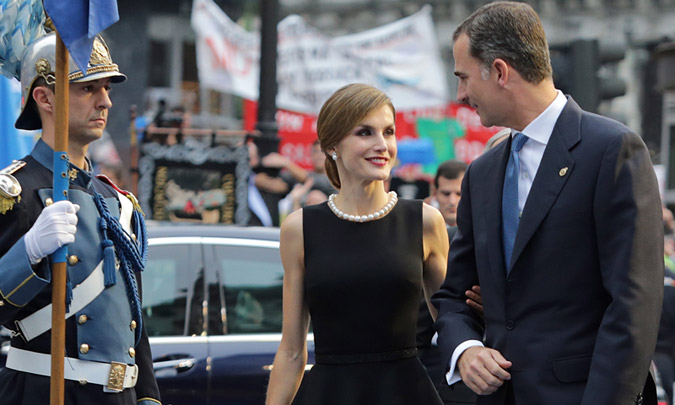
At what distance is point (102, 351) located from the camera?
3.46 meters

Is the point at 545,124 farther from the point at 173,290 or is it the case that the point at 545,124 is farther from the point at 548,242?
the point at 173,290

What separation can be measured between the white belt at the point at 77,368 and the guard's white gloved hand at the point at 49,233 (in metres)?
0.35

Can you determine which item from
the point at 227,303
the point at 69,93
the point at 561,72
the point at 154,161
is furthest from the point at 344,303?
the point at 154,161

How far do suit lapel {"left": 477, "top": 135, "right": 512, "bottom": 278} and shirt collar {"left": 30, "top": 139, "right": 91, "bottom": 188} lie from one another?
140 cm

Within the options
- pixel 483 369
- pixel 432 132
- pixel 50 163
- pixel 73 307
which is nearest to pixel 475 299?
pixel 483 369

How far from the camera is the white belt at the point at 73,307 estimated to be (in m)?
3.40

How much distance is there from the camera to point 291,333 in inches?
157

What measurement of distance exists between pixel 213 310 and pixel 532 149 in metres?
2.94

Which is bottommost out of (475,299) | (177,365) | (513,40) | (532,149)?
(177,365)

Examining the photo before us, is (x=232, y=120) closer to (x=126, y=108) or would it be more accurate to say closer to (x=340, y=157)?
(x=126, y=108)

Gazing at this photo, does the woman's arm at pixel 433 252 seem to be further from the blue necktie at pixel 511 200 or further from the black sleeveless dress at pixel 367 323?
the blue necktie at pixel 511 200

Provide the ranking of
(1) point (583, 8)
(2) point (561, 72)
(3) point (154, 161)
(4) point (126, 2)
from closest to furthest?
(2) point (561, 72), (3) point (154, 161), (1) point (583, 8), (4) point (126, 2)

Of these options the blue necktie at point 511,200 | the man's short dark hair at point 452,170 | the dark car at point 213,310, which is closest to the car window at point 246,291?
the dark car at point 213,310

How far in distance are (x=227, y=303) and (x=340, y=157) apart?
1919 mm
